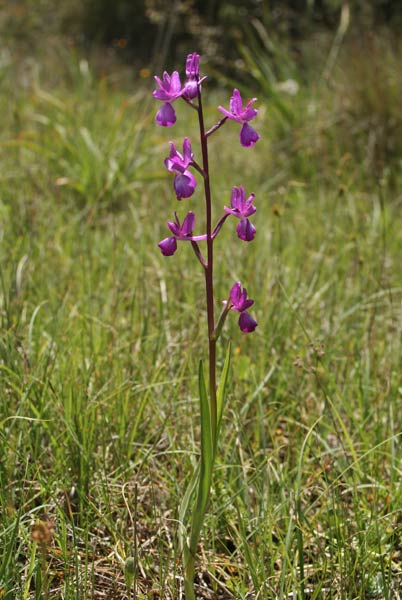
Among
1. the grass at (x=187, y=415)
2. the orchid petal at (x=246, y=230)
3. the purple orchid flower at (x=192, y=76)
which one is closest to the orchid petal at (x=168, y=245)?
the orchid petal at (x=246, y=230)

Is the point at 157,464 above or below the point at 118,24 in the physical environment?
below

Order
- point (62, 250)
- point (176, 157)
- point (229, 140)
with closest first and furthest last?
point (176, 157), point (62, 250), point (229, 140)

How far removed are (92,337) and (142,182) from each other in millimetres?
1912

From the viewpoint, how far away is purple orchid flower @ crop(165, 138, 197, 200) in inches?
40.2

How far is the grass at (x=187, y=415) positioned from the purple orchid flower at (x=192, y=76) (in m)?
0.59

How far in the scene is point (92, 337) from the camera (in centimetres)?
188

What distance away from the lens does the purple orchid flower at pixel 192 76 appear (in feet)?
3.24

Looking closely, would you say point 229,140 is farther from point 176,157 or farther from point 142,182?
point 176,157

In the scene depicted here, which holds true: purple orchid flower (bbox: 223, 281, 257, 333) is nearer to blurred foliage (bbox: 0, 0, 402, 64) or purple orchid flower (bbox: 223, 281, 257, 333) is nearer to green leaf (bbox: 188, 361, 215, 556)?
green leaf (bbox: 188, 361, 215, 556)

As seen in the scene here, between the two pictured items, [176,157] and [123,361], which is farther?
[123,361]

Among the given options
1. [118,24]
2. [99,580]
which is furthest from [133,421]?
[118,24]

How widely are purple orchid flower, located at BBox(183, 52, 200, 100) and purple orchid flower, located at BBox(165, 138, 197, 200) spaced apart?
0.07 m

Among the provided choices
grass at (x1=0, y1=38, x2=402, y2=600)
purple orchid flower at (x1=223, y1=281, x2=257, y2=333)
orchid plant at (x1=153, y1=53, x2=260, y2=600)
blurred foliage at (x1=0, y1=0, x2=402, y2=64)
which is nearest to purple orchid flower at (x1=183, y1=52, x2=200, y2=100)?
orchid plant at (x1=153, y1=53, x2=260, y2=600)

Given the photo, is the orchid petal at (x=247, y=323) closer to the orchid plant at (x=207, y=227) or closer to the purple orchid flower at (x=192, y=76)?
the orchid plant at (x=207, y=227)
